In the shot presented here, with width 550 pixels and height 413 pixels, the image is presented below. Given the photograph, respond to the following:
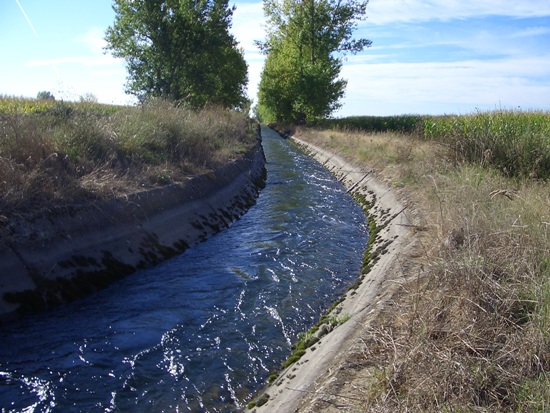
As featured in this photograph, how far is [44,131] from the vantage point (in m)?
10.3

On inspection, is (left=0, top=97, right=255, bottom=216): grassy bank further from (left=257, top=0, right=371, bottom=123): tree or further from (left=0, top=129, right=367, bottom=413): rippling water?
(left=257, top=0, right=371, bottom=123): tree

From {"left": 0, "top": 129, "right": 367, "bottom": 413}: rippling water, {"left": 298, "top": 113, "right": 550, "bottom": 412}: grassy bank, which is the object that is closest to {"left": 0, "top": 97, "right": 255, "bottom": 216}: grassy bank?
{"left": 0, "top": 129, "right": 367, "bottom": 413}: rippling water

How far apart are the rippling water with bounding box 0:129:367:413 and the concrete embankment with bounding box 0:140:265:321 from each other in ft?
1.01

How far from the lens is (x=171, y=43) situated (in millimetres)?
32094

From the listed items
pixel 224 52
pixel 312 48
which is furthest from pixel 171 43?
pixel 312 48

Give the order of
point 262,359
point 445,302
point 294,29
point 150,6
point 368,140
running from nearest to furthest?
point 445,302 < point 262,359 < point 368,140 < point 150,6 < point 294,29

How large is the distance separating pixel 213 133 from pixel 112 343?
13371 mm

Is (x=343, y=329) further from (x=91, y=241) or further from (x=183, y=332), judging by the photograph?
(x=91, y=241)

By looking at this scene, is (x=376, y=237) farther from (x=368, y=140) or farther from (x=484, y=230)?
(x=368, y=140)

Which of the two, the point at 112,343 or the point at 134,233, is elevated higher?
the point at 134,233

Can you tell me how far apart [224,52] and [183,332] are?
35.6m

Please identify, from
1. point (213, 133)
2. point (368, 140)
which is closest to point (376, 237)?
point (213, 133)

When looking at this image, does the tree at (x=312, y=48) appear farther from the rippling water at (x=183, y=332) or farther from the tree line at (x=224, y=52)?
the rippling water at (x=183, y=332)

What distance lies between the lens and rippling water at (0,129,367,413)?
530cm
